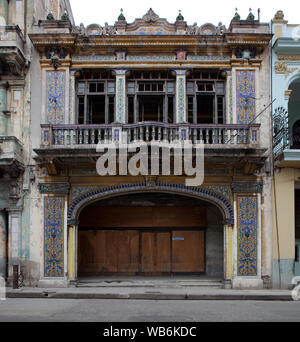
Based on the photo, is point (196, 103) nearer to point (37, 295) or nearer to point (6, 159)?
point (6, 159)

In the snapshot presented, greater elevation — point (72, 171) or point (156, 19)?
point (156, 19)

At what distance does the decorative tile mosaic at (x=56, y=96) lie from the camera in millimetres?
15312

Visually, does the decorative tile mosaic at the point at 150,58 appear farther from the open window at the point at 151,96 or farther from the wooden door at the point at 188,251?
the wooden door at the point at 188,251

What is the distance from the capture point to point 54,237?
14867 millimetres

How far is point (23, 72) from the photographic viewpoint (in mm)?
15430

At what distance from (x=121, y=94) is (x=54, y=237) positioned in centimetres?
531

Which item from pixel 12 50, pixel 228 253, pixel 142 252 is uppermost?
pixel 12 50

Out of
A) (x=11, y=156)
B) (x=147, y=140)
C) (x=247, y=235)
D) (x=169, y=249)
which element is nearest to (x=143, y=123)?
(x=147, y=140)

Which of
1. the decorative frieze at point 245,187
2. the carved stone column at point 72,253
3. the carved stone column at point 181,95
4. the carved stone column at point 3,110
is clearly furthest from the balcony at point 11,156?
the decorative frieze at point 245,187

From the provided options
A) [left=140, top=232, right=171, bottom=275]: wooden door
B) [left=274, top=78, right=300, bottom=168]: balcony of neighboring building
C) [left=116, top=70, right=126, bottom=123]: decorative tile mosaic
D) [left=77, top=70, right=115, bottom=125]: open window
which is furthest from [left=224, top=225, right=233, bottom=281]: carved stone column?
[left=77, top=70, right=115, bottom=125]: open window

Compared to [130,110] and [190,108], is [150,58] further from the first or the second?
[190,108]

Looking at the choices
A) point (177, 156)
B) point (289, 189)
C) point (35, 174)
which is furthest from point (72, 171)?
point (289, 189)

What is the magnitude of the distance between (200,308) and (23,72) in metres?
9.69
